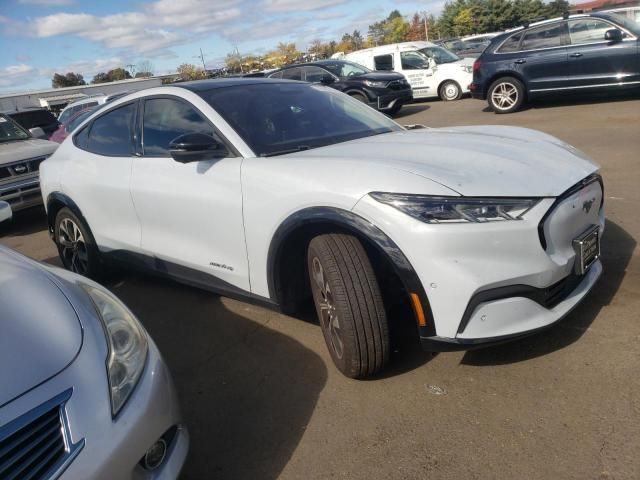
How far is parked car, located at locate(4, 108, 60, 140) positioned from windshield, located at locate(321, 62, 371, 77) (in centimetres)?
701

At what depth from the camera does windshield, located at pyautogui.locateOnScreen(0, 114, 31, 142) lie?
8.20 m

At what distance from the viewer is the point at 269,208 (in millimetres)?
2846

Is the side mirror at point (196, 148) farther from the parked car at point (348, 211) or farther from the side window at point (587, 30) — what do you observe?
the side window at point (587, 30)

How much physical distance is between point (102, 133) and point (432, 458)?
345 centimetres

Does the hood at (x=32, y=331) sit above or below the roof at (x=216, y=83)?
below

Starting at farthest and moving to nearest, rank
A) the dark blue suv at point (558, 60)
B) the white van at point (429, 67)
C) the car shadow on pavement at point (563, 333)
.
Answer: the white van at point (429, 67) < the dark blue suv at point (558, 60) < the car shadow on pavement at point (563, 333)

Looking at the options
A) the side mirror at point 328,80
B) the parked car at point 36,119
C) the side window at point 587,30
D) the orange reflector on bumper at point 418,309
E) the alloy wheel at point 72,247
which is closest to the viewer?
the orange reflector on bumper at point 418,309

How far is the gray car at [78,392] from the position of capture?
1.60 metres

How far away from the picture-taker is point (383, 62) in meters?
15.8

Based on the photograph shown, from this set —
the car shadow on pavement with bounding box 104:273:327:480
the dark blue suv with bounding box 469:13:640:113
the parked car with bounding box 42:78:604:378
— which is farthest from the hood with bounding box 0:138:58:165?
the dark blue suv with bounding box 469:13:640:113

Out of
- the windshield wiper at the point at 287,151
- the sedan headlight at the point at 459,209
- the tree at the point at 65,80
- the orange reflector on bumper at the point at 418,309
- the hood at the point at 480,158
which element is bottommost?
the orange reflector on bumper at the point at 418,309

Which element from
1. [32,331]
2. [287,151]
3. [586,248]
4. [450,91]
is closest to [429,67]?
[450,91]

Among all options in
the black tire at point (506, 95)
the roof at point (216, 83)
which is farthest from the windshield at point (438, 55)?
the roof at point (216, 83)

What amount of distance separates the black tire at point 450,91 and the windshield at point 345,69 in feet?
7.85
